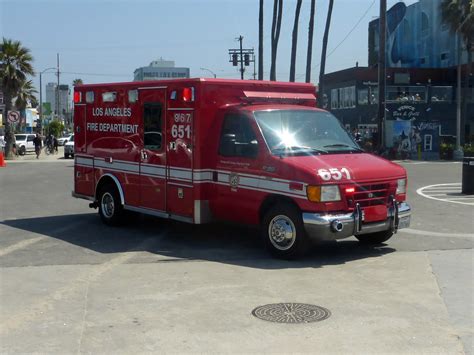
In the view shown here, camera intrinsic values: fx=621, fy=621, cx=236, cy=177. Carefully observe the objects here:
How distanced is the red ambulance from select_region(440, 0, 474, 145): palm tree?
98.3 ft

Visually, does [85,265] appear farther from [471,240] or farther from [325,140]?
[471,240]

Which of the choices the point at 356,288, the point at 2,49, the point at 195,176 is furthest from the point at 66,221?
the point at 2,49

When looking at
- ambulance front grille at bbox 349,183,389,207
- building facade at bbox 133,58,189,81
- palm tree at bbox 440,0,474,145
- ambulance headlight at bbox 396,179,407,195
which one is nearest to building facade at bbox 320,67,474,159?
palm tree at bbox 440,0,474,145

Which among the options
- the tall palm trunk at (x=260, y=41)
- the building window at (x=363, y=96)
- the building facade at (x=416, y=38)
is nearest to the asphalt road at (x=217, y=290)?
the building window at (x=363, y=96)

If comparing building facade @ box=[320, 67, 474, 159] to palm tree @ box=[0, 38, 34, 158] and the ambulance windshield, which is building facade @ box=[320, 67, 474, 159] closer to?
palm tree @ box=[0, 38, 34, 158]

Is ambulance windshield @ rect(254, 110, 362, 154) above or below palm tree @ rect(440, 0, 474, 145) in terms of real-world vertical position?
below

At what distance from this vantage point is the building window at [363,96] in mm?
44844

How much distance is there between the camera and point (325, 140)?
358 inches

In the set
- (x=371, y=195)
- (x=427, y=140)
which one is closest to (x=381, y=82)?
(x=427, y=140)

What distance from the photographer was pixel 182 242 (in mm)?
9859

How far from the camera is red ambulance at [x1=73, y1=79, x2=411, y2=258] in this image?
8211mm

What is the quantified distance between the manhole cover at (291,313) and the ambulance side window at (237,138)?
2.92 meters

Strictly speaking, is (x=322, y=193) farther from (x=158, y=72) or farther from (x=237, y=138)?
(x=158, y=72)

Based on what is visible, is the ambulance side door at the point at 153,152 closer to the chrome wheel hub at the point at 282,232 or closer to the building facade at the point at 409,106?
the chrome wheel hub at the point at 282,232
